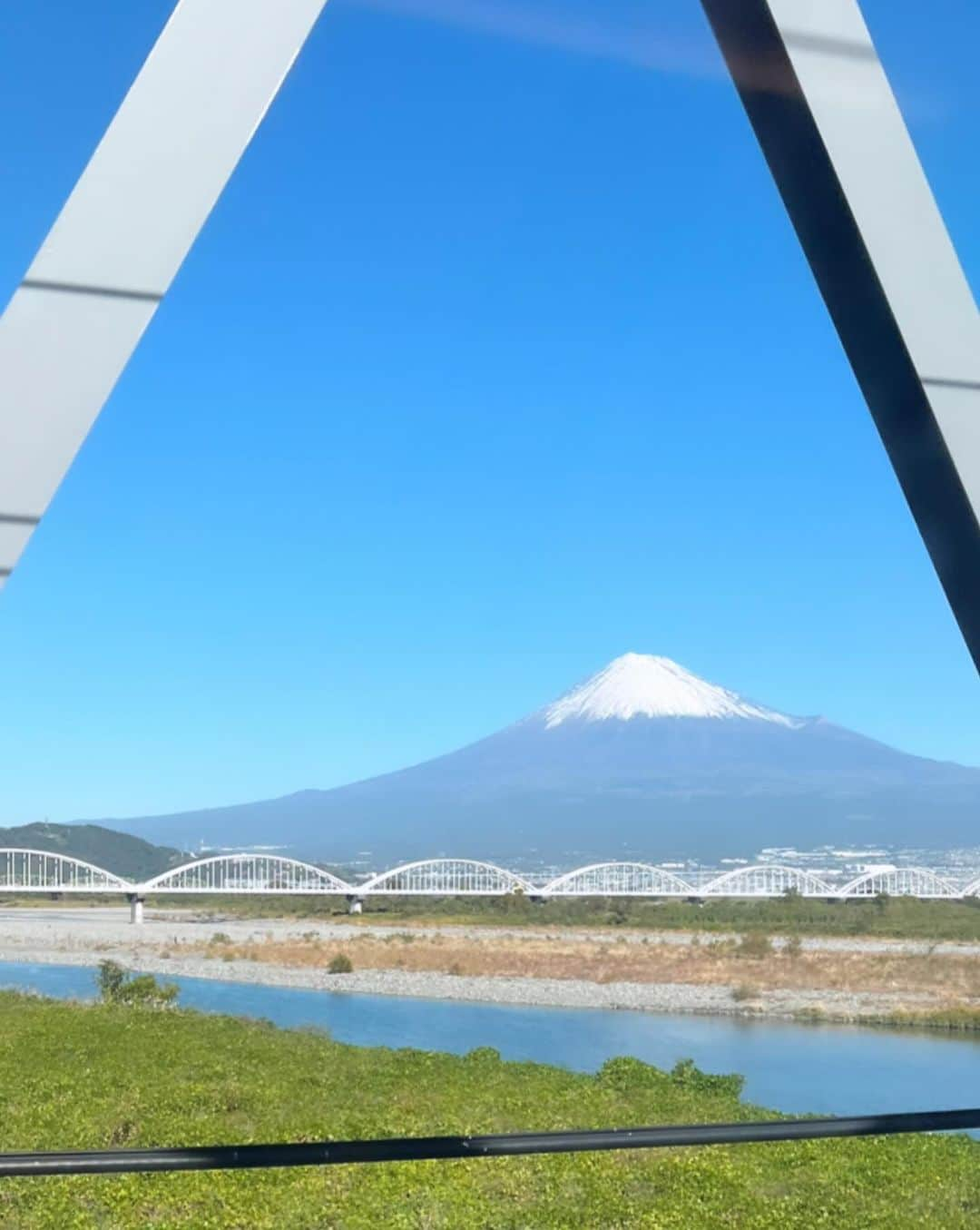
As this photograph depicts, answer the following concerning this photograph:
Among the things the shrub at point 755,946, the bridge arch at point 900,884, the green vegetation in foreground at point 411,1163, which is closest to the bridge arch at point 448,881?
the shrub at point 755,946

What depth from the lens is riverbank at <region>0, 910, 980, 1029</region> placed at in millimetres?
11156

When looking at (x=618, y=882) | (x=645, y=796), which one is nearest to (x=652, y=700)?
(x=645, y=796)

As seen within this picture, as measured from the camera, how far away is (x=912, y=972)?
11.5 m

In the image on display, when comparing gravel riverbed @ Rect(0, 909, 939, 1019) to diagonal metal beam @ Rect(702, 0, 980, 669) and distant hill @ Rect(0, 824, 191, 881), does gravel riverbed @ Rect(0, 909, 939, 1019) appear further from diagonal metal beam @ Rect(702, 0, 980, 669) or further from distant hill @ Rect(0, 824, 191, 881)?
diagonal metal beam @ Rect(702, 0, 980, 669)

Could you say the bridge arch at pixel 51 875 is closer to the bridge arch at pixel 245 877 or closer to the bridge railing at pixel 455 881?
the bridge railing at pixel 455 881

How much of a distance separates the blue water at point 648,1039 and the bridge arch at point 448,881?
270 cm

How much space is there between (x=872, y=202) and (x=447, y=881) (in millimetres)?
14778

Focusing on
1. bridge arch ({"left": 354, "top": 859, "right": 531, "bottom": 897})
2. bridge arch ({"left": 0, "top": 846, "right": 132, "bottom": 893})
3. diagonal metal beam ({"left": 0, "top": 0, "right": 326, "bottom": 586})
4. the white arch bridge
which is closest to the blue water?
bridge arch ({"left": 0, "top": 846, "right": 132, "bottom": 893})

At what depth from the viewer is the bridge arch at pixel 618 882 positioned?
14.9 meters

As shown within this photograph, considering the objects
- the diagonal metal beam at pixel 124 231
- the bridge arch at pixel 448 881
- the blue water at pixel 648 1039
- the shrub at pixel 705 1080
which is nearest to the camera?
the diagonal metal beam at pixel 124 231

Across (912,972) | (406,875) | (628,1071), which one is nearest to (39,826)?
(406,875)

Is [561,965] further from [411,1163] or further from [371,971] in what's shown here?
[411,1163]

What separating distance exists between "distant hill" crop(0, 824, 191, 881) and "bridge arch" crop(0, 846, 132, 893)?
117 mm

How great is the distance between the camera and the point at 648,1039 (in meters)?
9.93
